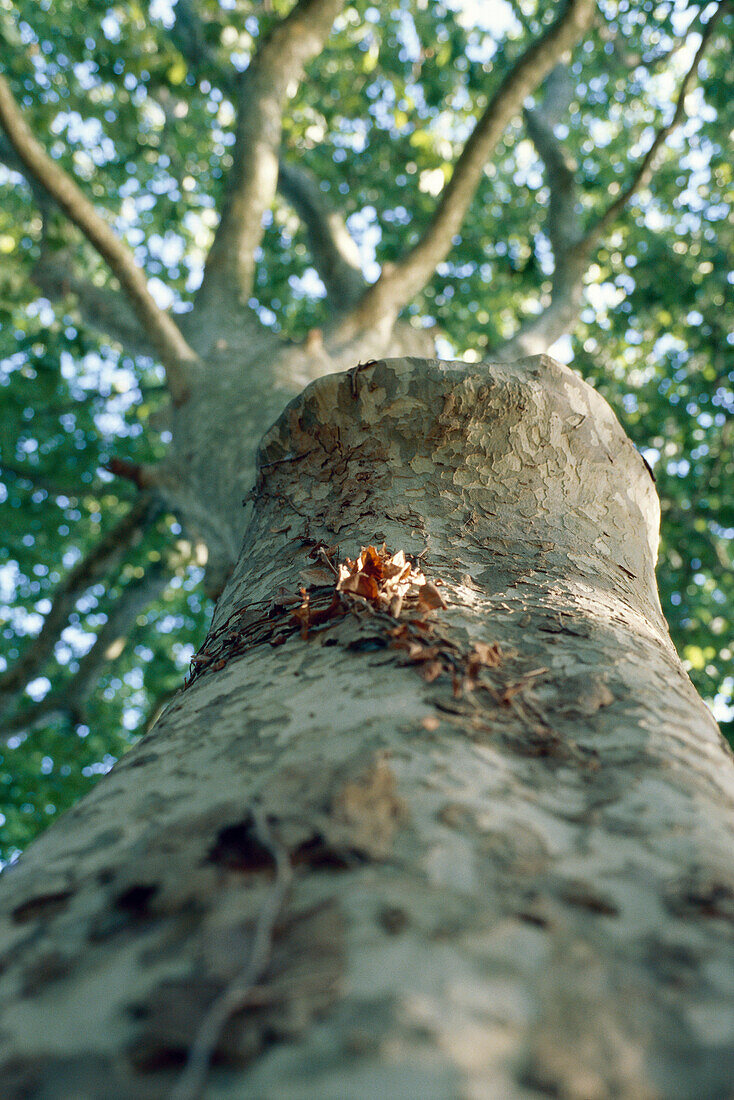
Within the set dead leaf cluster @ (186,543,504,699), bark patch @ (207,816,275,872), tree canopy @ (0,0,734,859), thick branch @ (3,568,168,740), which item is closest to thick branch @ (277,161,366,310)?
tree canopy @ (0,0,734,859)

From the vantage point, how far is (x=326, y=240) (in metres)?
5.26

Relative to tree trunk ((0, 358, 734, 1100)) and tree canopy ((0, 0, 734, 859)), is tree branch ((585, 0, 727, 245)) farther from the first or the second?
tree trunk ((0, 358, 734, 1100))

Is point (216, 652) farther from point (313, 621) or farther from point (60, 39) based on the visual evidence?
point (60, 39)

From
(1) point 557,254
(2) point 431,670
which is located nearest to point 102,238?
(2) point 431,670

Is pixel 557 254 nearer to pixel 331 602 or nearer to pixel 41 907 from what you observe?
pixel 331 602

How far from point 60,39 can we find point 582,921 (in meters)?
8.78

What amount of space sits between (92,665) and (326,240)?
378cm

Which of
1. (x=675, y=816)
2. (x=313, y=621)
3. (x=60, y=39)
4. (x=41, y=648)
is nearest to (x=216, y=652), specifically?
(x=313, y=621)

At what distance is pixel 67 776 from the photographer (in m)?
7.55

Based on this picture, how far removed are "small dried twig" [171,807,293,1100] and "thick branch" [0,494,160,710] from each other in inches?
159

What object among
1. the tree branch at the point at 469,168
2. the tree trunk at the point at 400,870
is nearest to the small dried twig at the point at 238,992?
the tree trunk at the point at 400,870

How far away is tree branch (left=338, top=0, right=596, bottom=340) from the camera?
12.0ft

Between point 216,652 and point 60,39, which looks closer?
point 216,652

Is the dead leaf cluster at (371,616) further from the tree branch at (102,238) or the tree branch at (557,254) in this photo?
the tree branch at (557,254)
